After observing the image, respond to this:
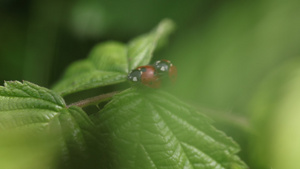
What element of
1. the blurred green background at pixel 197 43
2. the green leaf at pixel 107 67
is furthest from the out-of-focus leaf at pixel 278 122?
the green leaf at pixel 107 67

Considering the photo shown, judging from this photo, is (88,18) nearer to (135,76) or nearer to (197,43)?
(197,43)

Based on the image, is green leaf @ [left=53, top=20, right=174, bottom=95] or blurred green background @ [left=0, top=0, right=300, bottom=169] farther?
blurred green background @ [left=0, top=0, right=300, bottom=169]

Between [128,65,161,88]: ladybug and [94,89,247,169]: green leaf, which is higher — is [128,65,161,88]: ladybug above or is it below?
above

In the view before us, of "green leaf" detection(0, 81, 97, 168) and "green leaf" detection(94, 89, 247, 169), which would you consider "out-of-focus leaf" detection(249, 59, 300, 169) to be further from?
"green leaf" detection(0, 81, 97, 168)

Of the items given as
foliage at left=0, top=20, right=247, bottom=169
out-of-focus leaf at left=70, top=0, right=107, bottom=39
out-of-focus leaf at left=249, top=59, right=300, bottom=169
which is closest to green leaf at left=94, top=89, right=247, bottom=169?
foliage at left=0, top=20, right=247, bottom=169

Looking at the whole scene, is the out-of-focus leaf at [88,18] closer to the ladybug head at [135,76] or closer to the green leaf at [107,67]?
the green leaf at [107,67]

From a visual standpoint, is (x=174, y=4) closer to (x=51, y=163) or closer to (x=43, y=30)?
(x=43, y=30)

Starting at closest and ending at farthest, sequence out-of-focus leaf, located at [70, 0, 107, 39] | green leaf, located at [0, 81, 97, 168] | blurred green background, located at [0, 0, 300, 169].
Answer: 1. green leaf, located at [0, 81, 97, 168]
2. blurred green background, located at [0, 0, 300, 169]
3. out-of-focus leaf, located at [70, 0, 107, 39]
